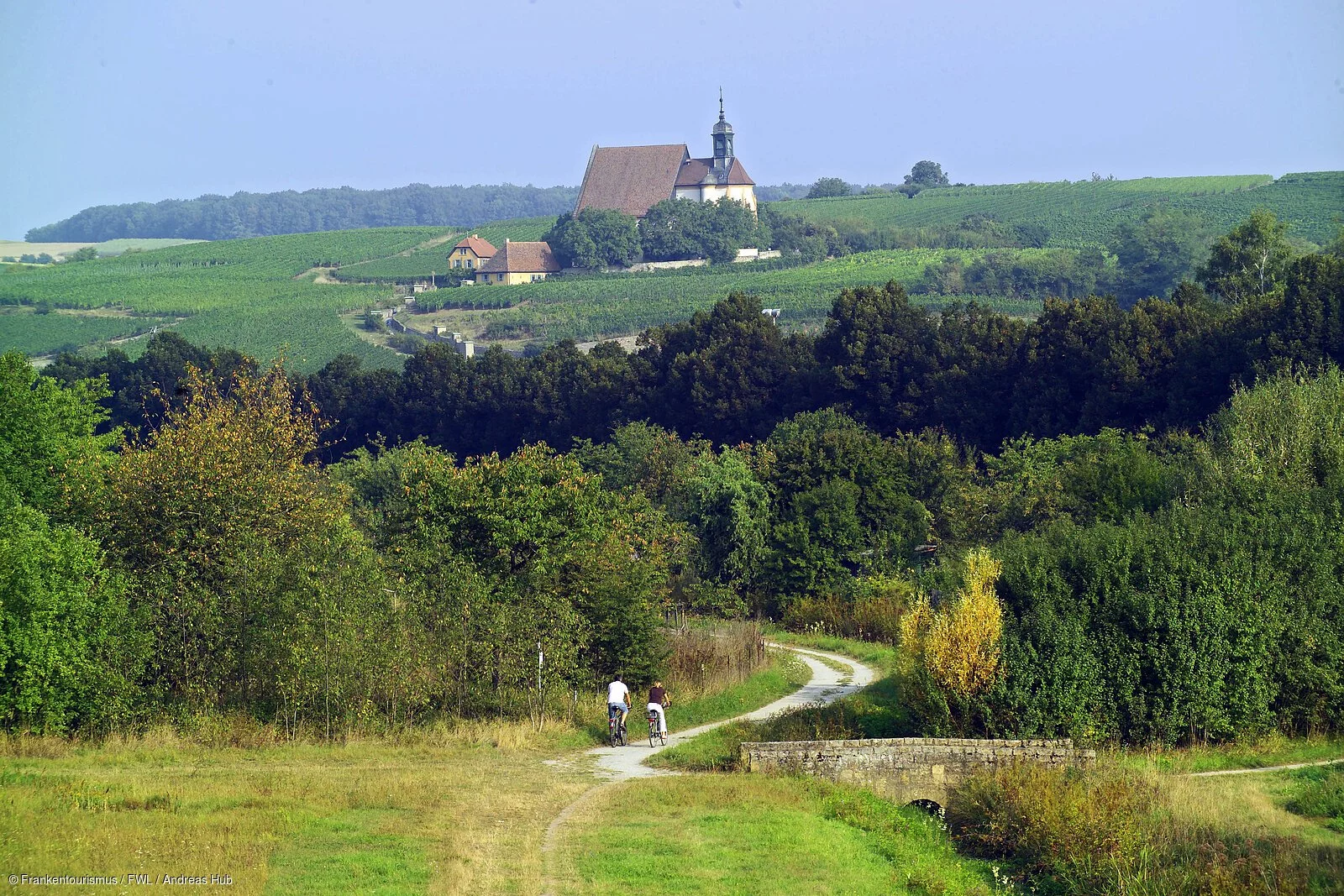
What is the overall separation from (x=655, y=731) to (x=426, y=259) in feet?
386

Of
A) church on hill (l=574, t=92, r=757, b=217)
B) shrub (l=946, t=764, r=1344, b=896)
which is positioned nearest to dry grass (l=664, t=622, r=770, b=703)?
shrub (l=946, t=764, r=1344, b=896)

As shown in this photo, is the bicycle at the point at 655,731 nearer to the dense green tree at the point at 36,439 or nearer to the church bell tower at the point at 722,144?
the dense green tree at the point at 36,439

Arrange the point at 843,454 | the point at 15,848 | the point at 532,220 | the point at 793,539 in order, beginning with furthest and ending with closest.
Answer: the point at 532,220, the point at 843,454, the point at 793,539, the point at 15,848

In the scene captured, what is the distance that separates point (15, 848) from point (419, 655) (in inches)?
430

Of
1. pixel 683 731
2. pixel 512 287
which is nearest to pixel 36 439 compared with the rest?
pixel 683 731

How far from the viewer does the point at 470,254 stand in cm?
13562

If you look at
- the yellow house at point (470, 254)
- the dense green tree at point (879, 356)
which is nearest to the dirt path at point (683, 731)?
the dense green tree at point (879, 356)

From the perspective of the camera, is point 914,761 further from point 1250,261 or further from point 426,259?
point 426,259

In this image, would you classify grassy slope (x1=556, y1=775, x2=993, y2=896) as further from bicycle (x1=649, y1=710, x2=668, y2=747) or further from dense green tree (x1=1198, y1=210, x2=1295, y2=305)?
dense green tree (x1=1198, y1=210, x2=1295, y2=305)

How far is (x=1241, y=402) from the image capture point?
130 ft

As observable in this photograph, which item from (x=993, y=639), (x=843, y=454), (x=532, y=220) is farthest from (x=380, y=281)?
(x=993, y=639)

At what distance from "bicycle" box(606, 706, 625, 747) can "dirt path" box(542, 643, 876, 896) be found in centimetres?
20

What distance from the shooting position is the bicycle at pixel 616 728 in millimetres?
25531

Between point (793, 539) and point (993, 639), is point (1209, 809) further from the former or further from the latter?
point (793, 539)
